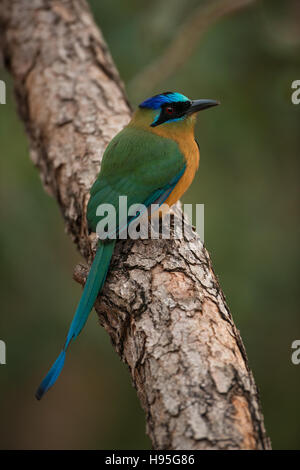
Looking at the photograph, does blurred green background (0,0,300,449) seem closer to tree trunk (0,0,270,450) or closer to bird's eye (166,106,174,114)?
tree trunk (0,0,270,450)

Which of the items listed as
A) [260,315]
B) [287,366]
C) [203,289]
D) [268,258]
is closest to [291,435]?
[287,366]

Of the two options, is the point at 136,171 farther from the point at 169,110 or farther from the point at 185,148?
the point at 169,110

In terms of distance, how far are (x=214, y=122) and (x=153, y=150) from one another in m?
1.93

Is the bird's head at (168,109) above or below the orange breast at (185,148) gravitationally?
above

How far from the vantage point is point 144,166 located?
3098mm

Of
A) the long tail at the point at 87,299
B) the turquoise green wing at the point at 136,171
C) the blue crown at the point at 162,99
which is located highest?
the blue crown at the point at 162,99

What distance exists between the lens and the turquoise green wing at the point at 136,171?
9.77 feet

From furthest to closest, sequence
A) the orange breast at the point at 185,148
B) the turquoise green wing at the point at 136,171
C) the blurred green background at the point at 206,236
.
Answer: the blurred green background at the point at 206,236 < the orange breast at the point at 185,148 < the turquoise green wing at the point at 136,171

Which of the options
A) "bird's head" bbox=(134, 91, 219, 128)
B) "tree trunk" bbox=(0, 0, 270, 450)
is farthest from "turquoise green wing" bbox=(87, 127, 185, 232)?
"tree trunk" bbox=(0, 0, 270, 450)

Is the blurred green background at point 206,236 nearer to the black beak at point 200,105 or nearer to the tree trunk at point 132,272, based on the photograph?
the tree trunk at point 132,272

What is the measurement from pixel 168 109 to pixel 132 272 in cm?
115

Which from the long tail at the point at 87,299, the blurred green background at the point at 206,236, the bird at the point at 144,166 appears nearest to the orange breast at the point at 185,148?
the bird at the point at 144,166

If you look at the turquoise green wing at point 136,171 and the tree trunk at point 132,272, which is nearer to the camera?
the tree trunk at point 132,272

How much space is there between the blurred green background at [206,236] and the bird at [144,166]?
129 cm
